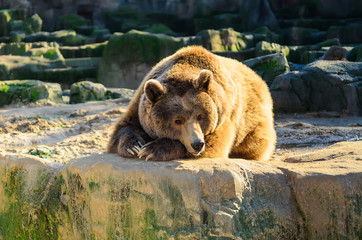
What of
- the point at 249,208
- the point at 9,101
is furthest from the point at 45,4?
the point at 249,208

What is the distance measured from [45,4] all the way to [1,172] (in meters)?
22.0

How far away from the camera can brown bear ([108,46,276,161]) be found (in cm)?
342

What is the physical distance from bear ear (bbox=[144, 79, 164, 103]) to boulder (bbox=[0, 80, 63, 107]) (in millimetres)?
7697

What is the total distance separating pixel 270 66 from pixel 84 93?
4.85 meters

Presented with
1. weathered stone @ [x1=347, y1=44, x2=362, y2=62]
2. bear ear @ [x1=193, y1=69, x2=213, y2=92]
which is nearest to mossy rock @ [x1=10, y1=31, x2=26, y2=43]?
weathered stone @ [x1=347, y1=44, x2=362, y2=62]

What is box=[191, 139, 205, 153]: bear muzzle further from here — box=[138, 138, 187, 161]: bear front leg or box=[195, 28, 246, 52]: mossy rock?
box=[195, 28, 246, 52]: mossy rock

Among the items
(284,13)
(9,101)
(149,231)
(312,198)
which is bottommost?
(9,101)

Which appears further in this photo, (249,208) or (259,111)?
(259,111)

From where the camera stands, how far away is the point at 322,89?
8.66 metres

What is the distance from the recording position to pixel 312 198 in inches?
120

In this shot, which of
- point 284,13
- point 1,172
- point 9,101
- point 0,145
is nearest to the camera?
point 1,172

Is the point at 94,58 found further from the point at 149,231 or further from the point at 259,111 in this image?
the point at 149,231

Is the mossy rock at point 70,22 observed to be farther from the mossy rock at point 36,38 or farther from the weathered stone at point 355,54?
the weathered stone at point 355,54

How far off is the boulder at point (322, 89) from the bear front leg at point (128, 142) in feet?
18.2
